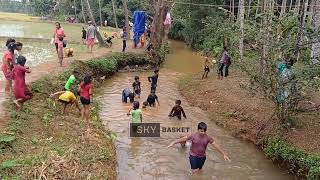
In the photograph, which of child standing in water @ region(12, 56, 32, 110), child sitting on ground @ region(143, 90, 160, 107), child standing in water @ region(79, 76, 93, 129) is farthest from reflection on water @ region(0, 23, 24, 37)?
child standing in water @ region(12, 56, 32, 110)

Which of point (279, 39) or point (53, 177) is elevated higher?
point (279, 39)

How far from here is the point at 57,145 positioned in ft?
29.0

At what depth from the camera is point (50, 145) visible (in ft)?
28.9

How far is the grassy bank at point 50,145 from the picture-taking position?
7547 millimetres

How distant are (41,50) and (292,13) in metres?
17.5

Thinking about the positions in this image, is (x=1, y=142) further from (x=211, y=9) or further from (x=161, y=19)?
(x=211, y=9)

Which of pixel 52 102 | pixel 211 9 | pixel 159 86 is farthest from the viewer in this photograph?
pixel 211 9

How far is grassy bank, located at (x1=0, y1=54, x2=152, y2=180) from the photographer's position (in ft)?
24.8

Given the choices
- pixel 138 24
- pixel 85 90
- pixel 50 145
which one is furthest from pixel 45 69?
pixel 138 24

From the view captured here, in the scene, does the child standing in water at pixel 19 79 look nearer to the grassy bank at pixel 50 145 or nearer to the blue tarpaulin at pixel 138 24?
the grassy bank at pixel 50 145

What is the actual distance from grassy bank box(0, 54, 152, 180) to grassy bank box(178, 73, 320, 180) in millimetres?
4328

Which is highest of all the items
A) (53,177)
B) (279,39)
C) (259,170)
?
(279,39)

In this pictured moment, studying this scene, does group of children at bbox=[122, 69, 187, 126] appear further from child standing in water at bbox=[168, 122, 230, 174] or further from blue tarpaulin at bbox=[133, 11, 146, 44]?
blue tarpaulin at bbox=[133, 11, 146, 44]

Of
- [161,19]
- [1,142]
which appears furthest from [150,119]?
[161,19]
